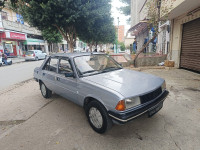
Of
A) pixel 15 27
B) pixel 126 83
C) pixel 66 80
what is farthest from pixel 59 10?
pixel 15 27

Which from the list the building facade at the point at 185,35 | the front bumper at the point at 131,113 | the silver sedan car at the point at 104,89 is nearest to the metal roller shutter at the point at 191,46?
the building facade at the point at 185,35

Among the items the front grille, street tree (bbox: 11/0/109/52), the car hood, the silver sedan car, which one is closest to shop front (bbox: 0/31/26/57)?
street tree (bbox: 11/0/109/52)

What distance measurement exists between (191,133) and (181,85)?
327 cm

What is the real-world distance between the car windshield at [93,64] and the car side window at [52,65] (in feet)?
2.92

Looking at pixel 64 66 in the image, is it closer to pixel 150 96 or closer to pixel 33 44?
pixel 150 96

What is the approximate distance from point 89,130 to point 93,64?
61.3 inches

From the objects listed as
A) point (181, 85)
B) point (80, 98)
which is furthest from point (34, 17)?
point (181, 85)

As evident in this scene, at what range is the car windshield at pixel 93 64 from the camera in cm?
306

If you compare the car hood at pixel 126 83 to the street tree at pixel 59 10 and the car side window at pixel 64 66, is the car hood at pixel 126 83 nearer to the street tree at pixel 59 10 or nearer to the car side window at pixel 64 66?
the car side window at pixel 64 66

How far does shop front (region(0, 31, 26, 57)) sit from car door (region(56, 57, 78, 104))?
72.4 feet

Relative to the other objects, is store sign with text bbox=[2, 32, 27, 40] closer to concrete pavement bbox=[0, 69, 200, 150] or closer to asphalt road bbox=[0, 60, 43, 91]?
asphalt road bbox=[0, 60, 43, 91]

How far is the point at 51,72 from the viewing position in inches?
154

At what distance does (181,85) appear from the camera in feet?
17.5

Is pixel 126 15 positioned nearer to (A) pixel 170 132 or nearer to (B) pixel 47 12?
(B) pixel 47 12
